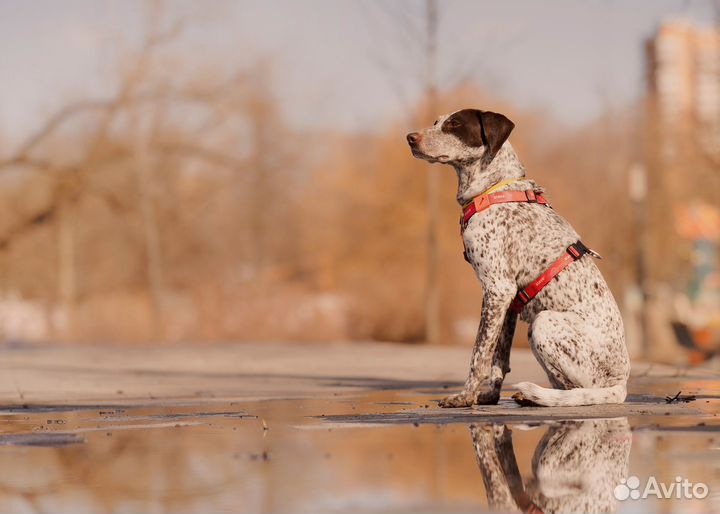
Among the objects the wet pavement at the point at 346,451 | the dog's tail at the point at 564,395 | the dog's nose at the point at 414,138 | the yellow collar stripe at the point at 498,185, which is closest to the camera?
the wet pavement at the point at 346,451

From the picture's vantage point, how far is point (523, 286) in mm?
7930

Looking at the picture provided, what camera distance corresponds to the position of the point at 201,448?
6051 millimetres

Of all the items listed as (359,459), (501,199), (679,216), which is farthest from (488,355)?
(679,216)

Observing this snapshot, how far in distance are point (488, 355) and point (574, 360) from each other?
68cm

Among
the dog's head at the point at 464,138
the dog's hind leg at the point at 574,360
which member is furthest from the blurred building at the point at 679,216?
the dog's hind leg at the point at 574,360

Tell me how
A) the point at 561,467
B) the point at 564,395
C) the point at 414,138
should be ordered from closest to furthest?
the point at 561,467, the point at 564,395, the point at 414,138

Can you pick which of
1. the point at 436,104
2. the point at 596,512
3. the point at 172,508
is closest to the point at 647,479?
the point at 596,512

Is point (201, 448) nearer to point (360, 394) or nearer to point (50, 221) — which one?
point (360, 394)

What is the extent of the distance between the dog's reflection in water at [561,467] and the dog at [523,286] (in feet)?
2.76

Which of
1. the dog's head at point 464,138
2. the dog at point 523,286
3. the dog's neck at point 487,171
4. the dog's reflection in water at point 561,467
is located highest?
the dog's head at point 464,138

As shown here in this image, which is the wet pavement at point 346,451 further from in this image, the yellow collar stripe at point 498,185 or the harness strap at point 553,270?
the yellow collar stripe at point 498,185

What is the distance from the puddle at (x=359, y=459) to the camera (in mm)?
4414

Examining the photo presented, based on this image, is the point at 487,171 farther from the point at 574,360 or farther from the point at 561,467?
the point at 561,467

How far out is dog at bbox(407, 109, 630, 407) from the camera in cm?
761
